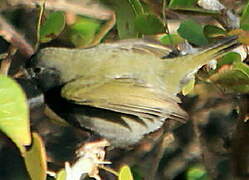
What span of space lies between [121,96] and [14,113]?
1108 millimetres

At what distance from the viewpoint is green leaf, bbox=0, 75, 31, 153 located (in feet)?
7.91

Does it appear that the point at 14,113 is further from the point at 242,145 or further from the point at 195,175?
the point at 242,145

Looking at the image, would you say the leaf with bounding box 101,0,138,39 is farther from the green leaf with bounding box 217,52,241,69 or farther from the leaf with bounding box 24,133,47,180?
the leaf with bounding box 24,133,47,180

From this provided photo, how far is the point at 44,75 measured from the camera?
3604 mm

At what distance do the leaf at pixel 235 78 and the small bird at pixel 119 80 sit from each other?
1.38 feet

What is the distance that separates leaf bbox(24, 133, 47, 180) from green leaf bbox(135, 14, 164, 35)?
0.71 metres

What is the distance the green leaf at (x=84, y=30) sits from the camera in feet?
10.9

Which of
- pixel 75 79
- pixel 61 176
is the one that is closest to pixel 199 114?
pixel 75 79

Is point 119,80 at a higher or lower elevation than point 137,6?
lower

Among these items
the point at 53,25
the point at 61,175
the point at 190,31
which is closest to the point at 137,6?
the point at 190,31

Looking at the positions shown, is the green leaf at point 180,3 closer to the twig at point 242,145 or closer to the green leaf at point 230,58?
the green leaf at point 230,58

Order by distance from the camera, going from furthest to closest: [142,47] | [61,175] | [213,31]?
1. [142,47]
2. [213,31]
3. [61,175]

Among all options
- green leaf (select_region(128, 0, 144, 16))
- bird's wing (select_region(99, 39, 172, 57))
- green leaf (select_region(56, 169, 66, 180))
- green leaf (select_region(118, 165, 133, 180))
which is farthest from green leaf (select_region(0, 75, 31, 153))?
bird's wing (select_region(99, 39, 172, 57))

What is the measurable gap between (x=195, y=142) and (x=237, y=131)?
125cm
